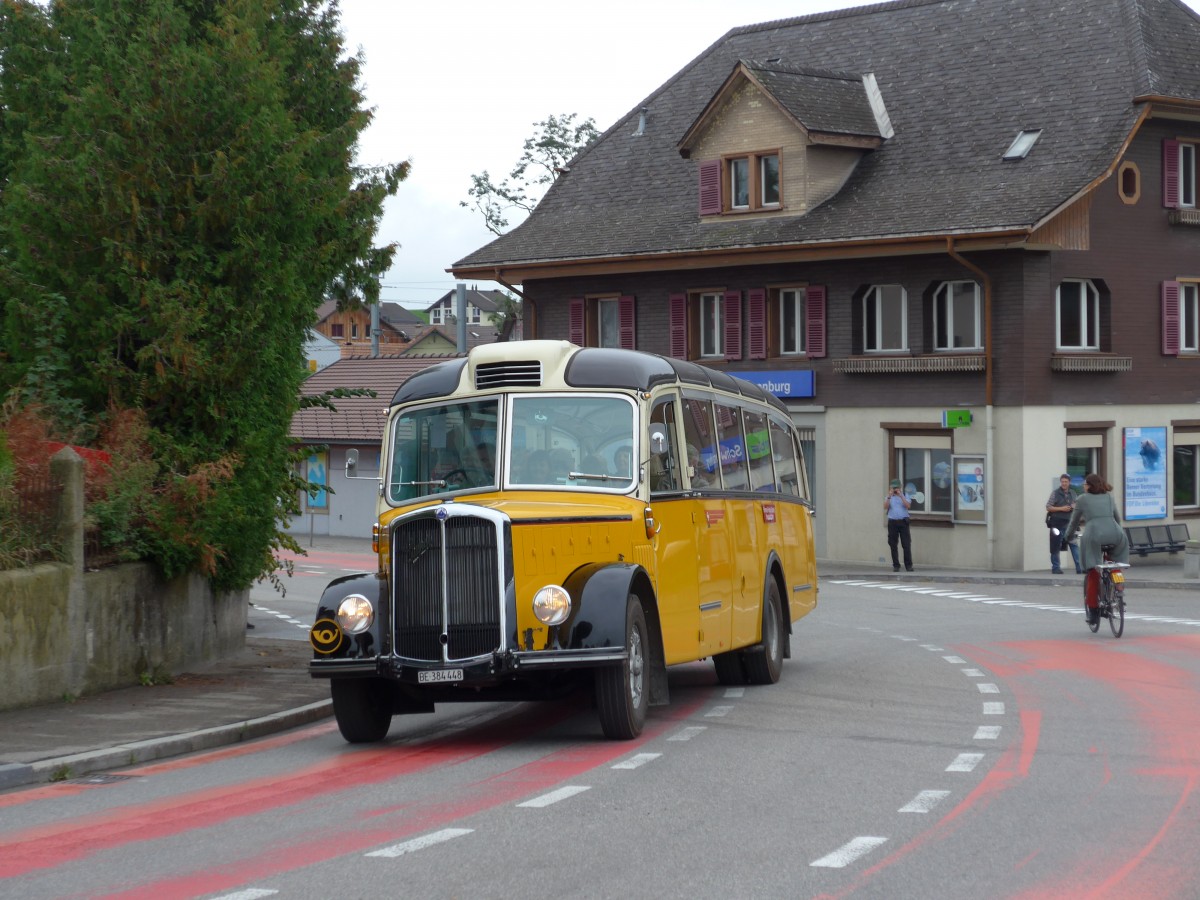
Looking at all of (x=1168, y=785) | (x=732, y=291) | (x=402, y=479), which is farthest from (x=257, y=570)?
(x=732, y=291)

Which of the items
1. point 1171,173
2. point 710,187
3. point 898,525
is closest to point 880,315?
point 898,525

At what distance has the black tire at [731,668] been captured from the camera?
16.7 metres

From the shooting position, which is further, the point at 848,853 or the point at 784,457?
the point at 784,457

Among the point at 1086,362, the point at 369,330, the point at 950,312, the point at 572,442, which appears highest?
the point at 369,330

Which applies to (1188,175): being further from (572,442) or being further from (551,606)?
(551,606)

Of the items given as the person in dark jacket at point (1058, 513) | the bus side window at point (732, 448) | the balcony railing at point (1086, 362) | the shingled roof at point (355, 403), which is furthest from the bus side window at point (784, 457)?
the shingled roof at point (355, 403)

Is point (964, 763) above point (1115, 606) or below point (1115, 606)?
below

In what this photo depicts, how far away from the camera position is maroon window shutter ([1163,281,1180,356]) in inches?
1507

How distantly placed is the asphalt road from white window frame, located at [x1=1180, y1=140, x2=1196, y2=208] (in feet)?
80.6

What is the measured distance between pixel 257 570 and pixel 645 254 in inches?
960

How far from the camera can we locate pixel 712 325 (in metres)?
42.7

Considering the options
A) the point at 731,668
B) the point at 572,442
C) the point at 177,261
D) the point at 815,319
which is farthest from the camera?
the point at 815,319

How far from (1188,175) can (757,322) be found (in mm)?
9786

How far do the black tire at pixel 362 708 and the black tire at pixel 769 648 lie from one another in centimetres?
449
